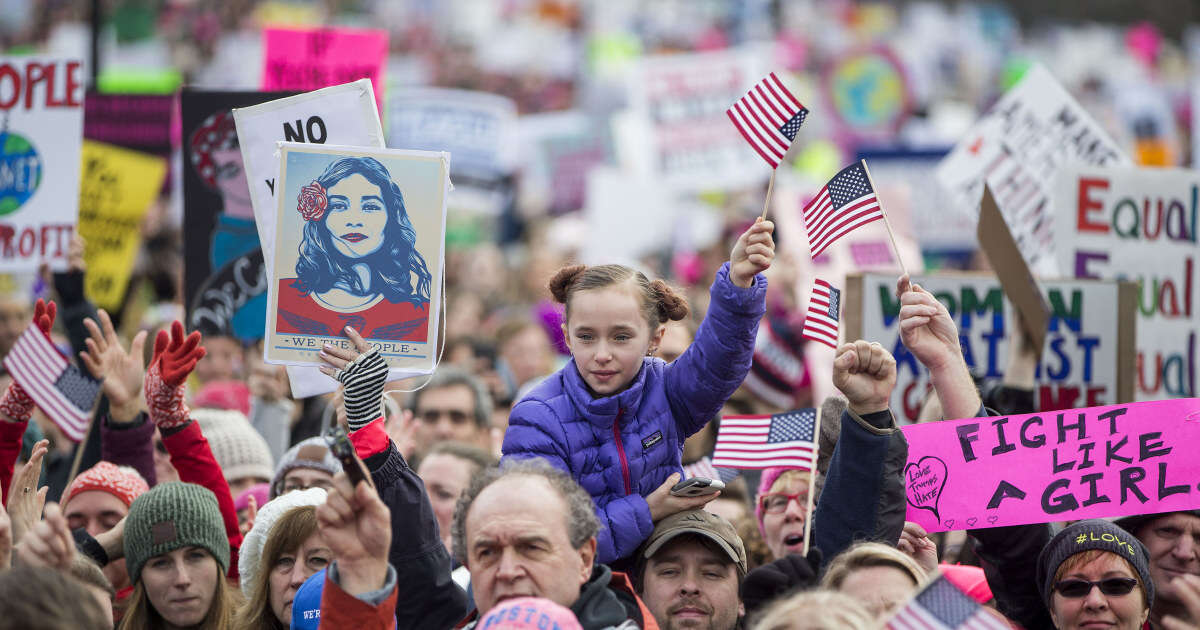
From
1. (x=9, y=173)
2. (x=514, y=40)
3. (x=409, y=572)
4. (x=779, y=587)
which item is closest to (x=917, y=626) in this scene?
(x=779, y=587)

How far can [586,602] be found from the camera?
11.5 ft

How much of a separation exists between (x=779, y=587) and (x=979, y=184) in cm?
477

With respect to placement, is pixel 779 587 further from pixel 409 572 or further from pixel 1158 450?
pixel 1158 450

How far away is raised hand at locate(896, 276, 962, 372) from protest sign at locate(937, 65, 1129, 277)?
3362 mm

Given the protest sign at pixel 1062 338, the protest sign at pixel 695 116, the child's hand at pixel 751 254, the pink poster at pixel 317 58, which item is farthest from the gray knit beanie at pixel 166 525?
the protest sign at pixel 695 116

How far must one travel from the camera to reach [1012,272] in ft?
19.3

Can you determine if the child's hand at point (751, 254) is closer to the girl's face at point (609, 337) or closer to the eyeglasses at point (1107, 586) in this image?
the girl's face at point (609, 337)

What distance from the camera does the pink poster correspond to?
8.36m

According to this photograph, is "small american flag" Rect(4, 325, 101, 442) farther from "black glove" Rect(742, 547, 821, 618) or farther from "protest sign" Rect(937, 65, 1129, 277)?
"protest sign" Rect(937, 65, 1129, 277)

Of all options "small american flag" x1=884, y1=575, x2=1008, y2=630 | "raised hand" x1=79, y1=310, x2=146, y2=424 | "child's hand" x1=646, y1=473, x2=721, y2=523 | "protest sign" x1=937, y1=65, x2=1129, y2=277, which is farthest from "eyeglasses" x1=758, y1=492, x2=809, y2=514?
"protest sign" x1=937, y1=65, x2=1129, y2=277

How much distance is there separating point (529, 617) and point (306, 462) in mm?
2506

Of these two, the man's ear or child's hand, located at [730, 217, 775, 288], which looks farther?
child's hand, located at [730, 217, 775, 288]

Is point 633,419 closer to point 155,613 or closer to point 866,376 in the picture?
point 866,376

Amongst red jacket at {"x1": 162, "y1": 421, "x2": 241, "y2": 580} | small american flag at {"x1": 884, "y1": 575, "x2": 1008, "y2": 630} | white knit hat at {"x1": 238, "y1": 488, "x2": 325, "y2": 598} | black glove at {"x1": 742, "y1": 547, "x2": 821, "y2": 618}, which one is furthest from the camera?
red jacket at {"x1": 162, "y1": 421, "x2": 241, "y2": 580}
